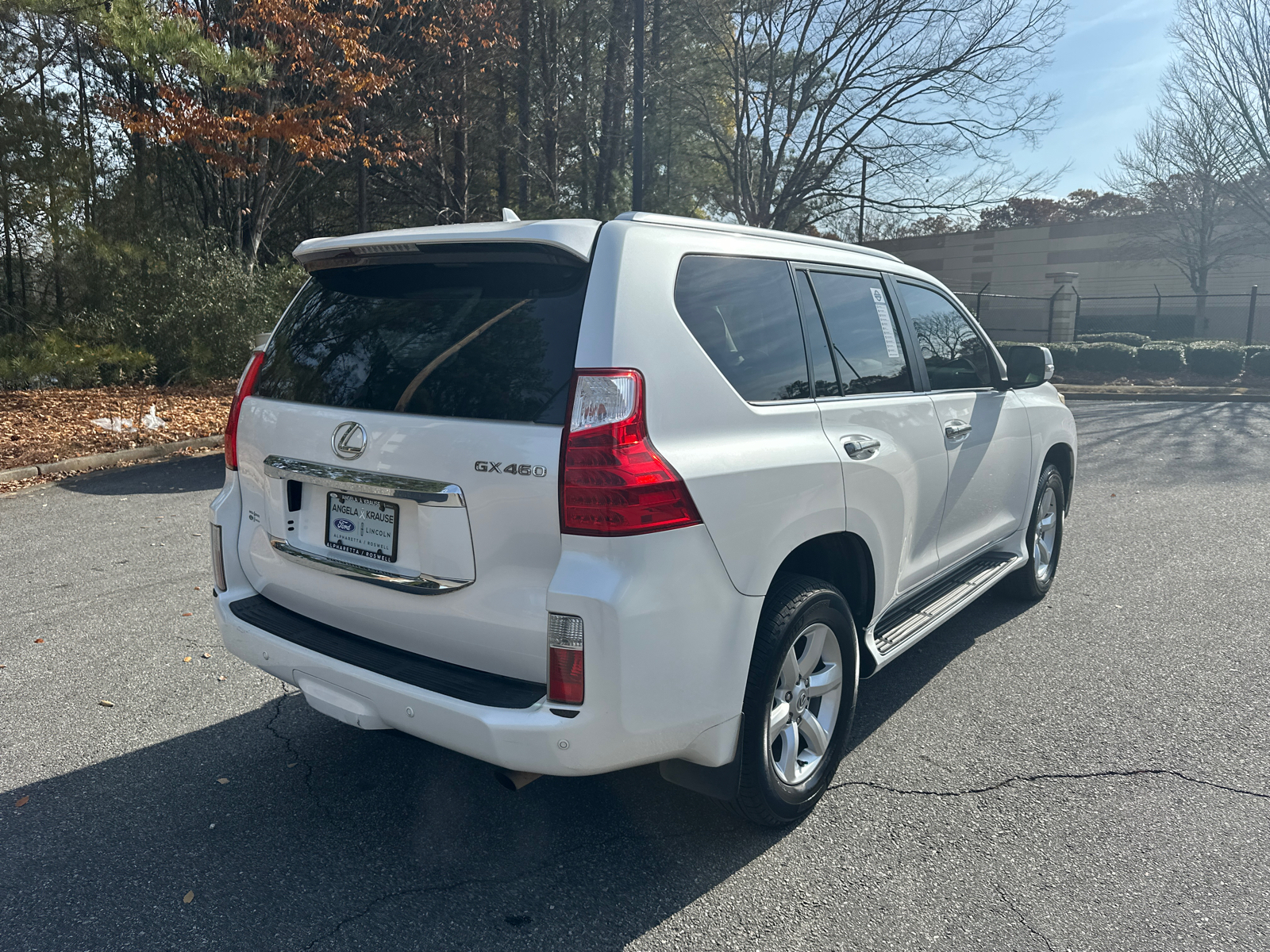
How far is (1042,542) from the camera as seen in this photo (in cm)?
545

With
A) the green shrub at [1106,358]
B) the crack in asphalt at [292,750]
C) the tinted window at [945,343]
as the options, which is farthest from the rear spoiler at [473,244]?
the green shrub at [1106,358]

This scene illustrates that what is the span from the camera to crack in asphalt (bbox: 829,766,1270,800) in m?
3.24

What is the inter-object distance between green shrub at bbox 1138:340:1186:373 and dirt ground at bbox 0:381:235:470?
21.2 metres

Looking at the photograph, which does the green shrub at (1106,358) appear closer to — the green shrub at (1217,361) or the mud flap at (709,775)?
the green shrub at (1217,361)

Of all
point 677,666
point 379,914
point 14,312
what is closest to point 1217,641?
point 677,666

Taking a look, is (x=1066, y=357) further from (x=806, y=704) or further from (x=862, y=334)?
(x=806, y=704)

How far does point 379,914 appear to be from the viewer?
252 cm

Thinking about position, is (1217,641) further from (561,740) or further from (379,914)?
(379,914)

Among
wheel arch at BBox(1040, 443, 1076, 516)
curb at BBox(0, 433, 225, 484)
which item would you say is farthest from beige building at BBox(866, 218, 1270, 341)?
wheel arch at BBox(1040, 443, 1076, 516)

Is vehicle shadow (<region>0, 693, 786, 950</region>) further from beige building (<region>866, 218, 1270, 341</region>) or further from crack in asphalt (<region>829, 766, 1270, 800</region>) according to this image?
beige building (<region>866, 218, 1270, 341</region>)

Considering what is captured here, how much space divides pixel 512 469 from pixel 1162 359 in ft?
80.4

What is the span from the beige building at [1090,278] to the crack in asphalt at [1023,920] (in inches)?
1464

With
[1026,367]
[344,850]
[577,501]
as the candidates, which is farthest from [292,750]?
[1026,367]

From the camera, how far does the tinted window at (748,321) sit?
107 inches
